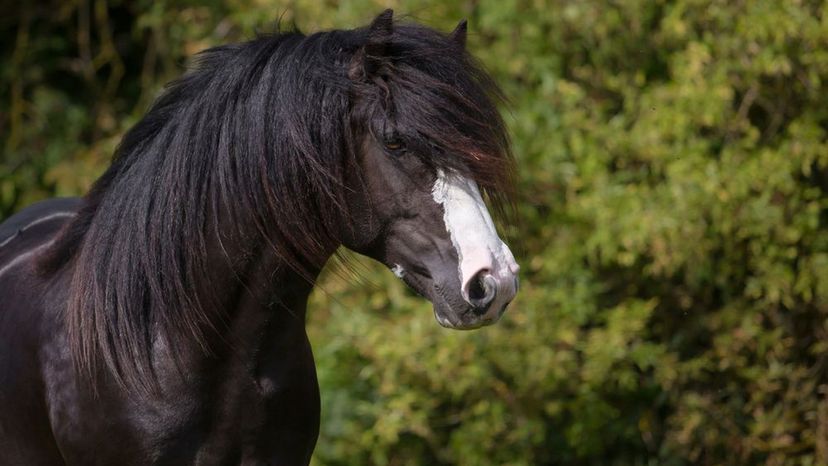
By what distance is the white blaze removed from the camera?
207cm

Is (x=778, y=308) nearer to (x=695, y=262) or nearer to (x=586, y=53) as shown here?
(x=695, y=262)

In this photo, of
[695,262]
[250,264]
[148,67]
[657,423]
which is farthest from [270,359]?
[148,67]

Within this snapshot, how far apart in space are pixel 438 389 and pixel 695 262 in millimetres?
1212

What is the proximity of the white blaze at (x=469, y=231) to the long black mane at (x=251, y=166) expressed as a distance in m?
0.04

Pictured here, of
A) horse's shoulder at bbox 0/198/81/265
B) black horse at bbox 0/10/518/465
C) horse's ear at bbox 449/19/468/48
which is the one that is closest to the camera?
black horse at bbox 0/10/518/465

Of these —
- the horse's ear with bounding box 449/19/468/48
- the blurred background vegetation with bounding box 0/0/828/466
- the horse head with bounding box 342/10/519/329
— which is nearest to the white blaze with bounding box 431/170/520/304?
the horse head with bounding box 342/10/519/329

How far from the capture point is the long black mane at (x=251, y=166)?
2244mm

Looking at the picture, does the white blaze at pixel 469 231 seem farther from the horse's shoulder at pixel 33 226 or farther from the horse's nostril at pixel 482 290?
the horse's shoulder at pixel 33 226

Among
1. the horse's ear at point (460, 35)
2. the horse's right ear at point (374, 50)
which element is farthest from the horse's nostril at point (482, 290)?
the horse's ear at point (460, 35)

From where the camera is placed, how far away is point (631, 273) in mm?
5035

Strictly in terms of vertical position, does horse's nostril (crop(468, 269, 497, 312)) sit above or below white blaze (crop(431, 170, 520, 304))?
below

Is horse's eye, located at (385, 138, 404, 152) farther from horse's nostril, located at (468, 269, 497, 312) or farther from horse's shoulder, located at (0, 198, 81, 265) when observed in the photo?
horse's shoulder, located at (0, 198, 81, 265)

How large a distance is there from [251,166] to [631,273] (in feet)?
10.0

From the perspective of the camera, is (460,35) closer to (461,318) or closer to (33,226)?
(461,318)
